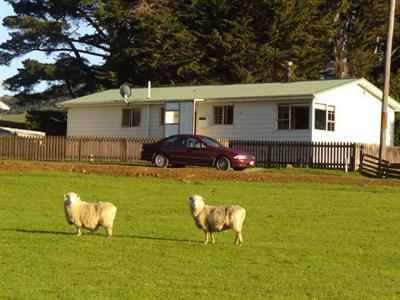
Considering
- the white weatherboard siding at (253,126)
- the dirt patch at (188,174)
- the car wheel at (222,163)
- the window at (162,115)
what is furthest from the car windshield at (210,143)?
the window at (162,115)

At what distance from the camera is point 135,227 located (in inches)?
584

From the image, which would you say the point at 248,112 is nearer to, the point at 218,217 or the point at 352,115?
the point at 352,115

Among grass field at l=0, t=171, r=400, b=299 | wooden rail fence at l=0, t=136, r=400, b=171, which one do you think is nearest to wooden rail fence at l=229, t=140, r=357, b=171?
wooden rail fence at l=0, t=136, r=400, b=171

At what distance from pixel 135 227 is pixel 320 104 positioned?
977 inches

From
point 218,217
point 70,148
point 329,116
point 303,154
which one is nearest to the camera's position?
point 218,217

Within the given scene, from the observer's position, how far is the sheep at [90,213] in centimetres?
1284

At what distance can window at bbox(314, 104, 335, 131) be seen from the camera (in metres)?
38.2

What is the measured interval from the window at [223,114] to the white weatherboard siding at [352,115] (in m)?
5.12

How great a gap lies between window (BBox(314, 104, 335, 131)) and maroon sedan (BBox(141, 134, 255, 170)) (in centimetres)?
634

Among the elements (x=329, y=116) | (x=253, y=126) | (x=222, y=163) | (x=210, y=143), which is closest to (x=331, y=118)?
(x=329, y=116)

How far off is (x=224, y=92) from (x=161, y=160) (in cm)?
932

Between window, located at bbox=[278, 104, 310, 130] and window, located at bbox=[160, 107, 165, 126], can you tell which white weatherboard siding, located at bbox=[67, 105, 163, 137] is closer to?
window, located at bbox=[160, 107, 165, 126]

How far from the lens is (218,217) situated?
1232 cm

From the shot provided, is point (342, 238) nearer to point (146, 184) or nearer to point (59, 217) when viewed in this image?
point (59, 217)
